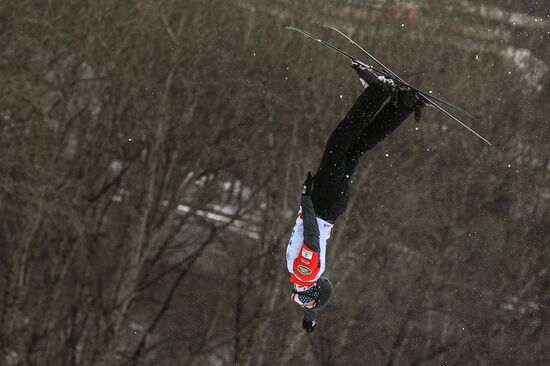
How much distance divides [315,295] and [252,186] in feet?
24.6

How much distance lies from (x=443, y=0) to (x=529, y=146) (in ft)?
9.67

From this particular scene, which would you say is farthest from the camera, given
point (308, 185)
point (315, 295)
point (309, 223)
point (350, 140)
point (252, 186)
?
point (252, 186)

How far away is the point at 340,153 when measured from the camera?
17.6 ft

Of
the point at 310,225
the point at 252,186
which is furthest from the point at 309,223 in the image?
the point at 252,186

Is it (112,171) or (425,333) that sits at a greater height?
(112,171)

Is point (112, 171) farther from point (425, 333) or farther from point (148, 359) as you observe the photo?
point (425, 333)

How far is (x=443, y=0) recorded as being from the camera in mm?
12172

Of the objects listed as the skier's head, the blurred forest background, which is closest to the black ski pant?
the skier's head

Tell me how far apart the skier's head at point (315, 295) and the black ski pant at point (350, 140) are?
2.07ft

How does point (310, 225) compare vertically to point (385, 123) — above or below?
below

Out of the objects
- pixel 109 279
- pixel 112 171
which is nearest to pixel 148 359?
pixel 109 279

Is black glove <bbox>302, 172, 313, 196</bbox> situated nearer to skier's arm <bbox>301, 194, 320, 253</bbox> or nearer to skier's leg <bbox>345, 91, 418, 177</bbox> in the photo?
skier's arm <bbox>301, 194, 320, 253</bbox>

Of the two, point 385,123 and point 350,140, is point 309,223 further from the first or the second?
point 385,123

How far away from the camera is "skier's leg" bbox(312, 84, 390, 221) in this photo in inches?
202
